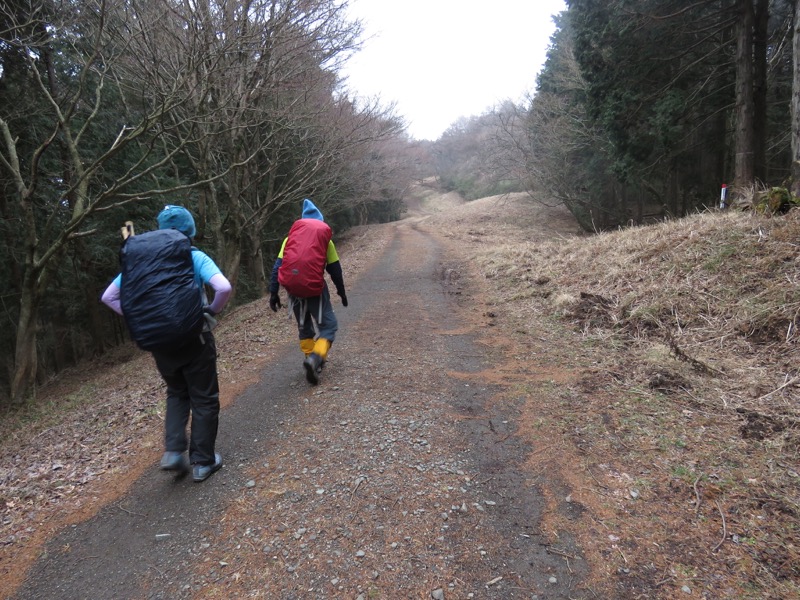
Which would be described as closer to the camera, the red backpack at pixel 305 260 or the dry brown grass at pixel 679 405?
the dry brown grass at pixel 679 405

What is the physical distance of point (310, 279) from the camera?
4152 mm

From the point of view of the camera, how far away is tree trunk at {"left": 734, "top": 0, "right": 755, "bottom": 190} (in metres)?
9.88

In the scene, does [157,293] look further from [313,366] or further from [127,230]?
[313,366]

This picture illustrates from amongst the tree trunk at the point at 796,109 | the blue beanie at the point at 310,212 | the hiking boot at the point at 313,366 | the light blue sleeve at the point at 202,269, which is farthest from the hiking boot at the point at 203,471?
the tree trunk at the point at 796,109

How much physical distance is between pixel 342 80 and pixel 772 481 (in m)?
12.2

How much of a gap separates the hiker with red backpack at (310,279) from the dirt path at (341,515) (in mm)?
473

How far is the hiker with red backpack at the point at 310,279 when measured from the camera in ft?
13.6

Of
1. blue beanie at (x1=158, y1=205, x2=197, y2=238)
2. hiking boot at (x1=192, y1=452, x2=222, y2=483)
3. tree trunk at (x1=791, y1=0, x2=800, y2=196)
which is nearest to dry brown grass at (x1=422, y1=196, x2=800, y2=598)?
tree trunk at (x1=791, y1=0, x2=800, y2=196)

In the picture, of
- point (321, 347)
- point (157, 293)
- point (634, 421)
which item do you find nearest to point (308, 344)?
point (321, 347)

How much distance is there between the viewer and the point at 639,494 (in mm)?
2566

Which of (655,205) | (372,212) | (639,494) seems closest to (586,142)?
(655,205)

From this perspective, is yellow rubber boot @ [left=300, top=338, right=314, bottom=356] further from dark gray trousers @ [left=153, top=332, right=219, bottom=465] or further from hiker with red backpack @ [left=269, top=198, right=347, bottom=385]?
dark gray trousers @ [left=153, top=332, right=219, bottom=465]

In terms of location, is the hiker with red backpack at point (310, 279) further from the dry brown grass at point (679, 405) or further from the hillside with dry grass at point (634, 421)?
the dry brown grass at point (679, 405)

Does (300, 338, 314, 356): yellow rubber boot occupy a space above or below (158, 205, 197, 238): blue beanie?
below
